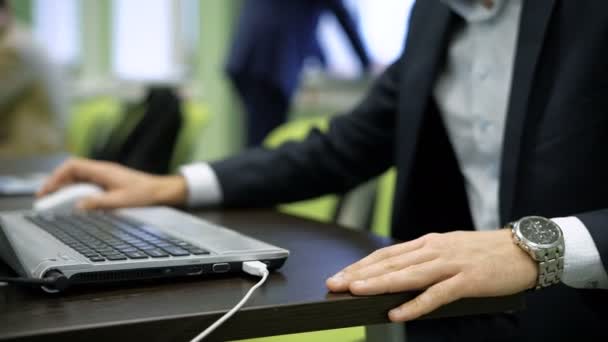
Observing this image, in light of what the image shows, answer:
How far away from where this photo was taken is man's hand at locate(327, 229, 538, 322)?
67 centimetres

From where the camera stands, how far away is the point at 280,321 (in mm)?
633

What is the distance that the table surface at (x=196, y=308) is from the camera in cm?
57

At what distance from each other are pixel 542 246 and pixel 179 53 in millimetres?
4363

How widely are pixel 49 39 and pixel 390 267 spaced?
212 inches

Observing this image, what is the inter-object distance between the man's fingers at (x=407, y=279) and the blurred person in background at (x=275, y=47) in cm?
248

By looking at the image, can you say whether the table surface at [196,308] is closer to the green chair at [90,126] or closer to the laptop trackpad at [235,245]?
the laptop trackpad at [235,245]

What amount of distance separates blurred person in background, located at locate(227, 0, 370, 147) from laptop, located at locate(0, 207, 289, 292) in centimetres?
227

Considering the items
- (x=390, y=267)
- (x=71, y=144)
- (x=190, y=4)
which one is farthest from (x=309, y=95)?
(x=390, y=267)

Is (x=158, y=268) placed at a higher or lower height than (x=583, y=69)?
lower

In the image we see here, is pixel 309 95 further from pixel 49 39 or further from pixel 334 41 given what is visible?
pixel 49 39

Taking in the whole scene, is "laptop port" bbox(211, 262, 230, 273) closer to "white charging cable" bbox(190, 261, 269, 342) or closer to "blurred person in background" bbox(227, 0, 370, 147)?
"white charging cable" bbox(190, 261, 269, 342)

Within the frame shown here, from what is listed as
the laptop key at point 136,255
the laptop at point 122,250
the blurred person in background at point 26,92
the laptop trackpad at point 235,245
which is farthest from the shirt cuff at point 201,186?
the blurred person in background at point 26,92

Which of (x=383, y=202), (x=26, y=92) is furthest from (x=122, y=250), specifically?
(x=26, y=92)

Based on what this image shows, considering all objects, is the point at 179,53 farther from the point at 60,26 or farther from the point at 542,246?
the point at 542,246
